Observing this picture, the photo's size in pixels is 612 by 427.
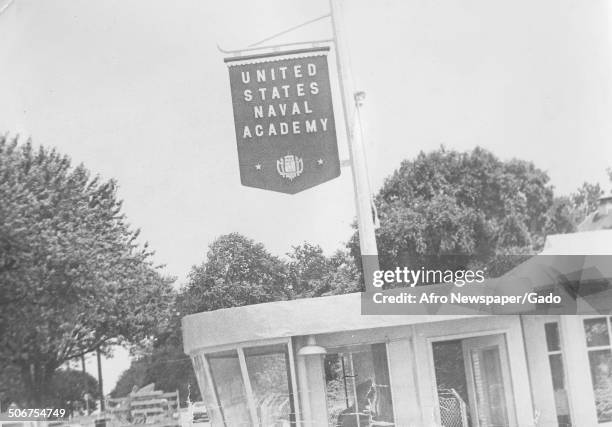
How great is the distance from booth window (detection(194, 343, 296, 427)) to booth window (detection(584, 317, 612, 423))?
15.0 feet

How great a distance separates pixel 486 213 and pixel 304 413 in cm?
2680

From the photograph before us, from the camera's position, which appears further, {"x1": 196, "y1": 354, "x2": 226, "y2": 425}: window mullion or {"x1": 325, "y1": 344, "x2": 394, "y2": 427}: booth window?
{"x1": 196, "y1": 354, "x2": 226, "y2": 425}: window mullion

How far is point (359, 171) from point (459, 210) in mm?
21186

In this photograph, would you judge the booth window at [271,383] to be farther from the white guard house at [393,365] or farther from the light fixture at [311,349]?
the light fixture at [311,349]

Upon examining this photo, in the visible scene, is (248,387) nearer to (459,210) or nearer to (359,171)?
(359,171)

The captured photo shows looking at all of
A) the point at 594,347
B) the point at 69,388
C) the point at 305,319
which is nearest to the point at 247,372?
the point at 305,319

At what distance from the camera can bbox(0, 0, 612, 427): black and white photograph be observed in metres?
11.7

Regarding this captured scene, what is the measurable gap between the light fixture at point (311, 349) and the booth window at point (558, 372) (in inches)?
138

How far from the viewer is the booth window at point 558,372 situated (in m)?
11.9

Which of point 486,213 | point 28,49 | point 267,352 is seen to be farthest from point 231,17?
point 486,213

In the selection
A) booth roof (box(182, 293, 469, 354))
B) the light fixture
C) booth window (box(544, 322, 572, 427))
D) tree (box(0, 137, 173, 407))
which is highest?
tree (box(0, 137, 173, 407))

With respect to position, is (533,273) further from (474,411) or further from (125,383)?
(125,383)

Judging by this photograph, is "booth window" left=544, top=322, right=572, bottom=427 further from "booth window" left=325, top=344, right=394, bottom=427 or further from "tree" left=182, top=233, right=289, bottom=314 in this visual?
"tree" left=182, top=233, right=289, bottom=314

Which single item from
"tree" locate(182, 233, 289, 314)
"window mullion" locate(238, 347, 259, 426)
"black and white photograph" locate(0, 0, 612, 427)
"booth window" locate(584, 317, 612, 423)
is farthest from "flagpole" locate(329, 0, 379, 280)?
"tree" locate(182, 233, 289, 314)
